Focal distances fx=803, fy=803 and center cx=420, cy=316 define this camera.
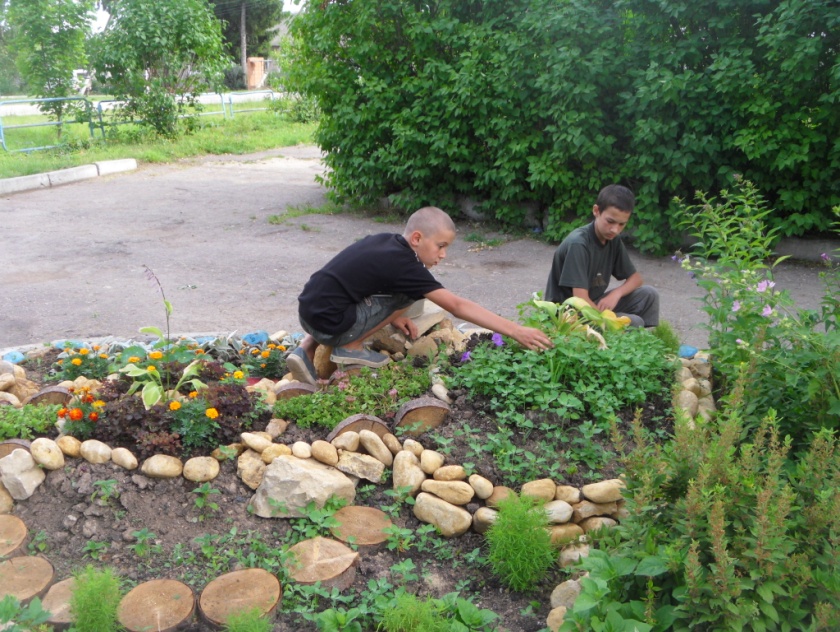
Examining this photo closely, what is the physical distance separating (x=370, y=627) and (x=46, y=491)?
1.47 meters

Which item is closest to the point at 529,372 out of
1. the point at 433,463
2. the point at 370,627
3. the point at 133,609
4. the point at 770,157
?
the point at 433,463

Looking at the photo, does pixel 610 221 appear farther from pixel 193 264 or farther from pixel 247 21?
pixel 247 21

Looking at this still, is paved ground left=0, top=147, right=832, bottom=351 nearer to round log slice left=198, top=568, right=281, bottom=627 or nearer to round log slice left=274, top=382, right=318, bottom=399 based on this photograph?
round log slice left=274, top=382, right=318, bottom=399

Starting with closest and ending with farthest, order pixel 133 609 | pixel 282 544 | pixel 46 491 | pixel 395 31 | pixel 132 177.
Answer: pixel 133 609 → pixel 282 544 → pixel 46 491 → pixel 395 31 → pixel 132 177

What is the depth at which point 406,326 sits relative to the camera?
15.0 feet

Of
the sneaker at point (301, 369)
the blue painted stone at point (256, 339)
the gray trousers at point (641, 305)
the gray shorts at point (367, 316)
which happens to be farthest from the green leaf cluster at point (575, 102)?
the sneaker at point (301, 369)

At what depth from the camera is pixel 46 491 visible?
10.4 ft

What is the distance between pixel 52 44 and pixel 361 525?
644 inches

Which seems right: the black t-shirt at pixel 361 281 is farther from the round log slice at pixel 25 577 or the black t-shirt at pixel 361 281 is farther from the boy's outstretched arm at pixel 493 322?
the round log slice at pixel 25 577

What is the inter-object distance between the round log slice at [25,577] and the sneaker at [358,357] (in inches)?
73.4

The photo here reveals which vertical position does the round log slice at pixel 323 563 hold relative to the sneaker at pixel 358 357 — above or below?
below

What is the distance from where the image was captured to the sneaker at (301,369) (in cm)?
430

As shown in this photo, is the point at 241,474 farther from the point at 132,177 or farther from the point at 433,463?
the point at 132,177

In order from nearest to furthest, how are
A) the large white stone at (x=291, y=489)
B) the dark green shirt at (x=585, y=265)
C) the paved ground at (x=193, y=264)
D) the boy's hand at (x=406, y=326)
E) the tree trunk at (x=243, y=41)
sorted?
the large white stone at (x=291, y=489)
the boy's hand at (x=406, y=326)
the dark green shirt at (x=585, y=265)
the paved ground at (x=193, y=264)
the tree trunk at (x=243, y=41)
